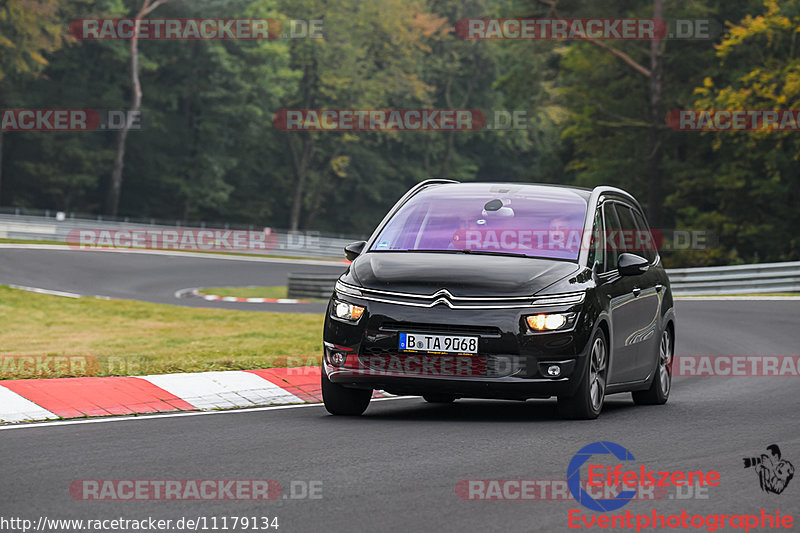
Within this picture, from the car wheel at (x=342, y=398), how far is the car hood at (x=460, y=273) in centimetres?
80

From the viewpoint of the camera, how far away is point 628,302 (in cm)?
1049

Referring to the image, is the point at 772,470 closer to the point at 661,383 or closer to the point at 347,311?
the point at 347,311

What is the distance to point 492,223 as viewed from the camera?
10109 mm

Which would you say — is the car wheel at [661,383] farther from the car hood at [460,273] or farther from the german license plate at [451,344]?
the german license plate at [451,344]

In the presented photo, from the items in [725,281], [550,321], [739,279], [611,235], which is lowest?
[725,281]

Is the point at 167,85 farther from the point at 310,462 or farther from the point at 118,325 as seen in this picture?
the point at 310,462

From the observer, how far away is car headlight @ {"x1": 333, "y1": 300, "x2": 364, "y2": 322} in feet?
30.5

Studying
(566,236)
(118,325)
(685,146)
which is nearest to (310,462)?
(566,236)

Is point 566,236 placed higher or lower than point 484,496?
higher

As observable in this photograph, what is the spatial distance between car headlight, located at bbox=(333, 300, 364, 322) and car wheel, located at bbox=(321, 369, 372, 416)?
466 millimetres

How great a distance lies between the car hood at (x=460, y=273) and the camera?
9133 mm

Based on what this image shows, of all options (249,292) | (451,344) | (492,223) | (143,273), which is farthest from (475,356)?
(143,273)

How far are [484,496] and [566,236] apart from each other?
3.96 meters

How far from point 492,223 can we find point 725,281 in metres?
27.9
